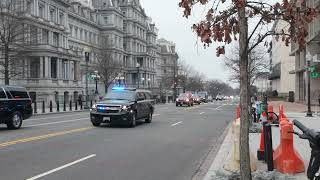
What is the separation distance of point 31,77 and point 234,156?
6780 cm

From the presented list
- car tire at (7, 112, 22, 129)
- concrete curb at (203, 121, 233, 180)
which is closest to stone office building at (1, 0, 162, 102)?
car tire at (7, 112, 22, 129)

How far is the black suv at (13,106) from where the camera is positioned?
21.7 metres

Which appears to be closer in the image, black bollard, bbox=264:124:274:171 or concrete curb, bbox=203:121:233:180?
black bollard, bbox=264:124:274:171

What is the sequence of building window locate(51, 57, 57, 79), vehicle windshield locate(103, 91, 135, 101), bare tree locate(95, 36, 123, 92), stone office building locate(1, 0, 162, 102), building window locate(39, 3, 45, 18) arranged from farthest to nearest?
bare tree locate(95, 36, 123, 92) < building window locate(51, 57, 57, 79) < building window locate(39, 3, 45, 18) < stone office building locate(1, 0, 162, 102) < vehicle windshield locate(103, 91, 135, 101)

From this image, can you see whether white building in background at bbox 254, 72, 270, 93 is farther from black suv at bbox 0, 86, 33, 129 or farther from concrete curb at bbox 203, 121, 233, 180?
concrete curb at bbox 203, 121, 233, 180

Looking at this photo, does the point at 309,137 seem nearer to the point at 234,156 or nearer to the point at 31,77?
the point at 234,156

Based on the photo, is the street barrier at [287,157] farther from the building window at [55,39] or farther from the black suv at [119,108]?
the building window at [55,39]

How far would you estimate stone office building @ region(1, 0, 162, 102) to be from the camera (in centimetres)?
7500

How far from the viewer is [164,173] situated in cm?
1097

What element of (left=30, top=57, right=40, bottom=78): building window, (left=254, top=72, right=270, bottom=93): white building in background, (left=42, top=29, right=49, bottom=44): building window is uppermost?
(left=42, top=29, right=49, bottom=44): building window

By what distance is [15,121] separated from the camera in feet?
73.2

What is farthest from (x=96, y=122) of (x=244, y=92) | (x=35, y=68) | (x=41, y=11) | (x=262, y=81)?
(x=262, y=81)

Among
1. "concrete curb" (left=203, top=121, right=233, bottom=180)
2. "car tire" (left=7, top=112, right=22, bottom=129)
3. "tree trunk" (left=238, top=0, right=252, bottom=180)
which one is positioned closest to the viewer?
"tree trunk" (left=238, top=0, right=252, bottom=180)

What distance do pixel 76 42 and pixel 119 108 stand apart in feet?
279
